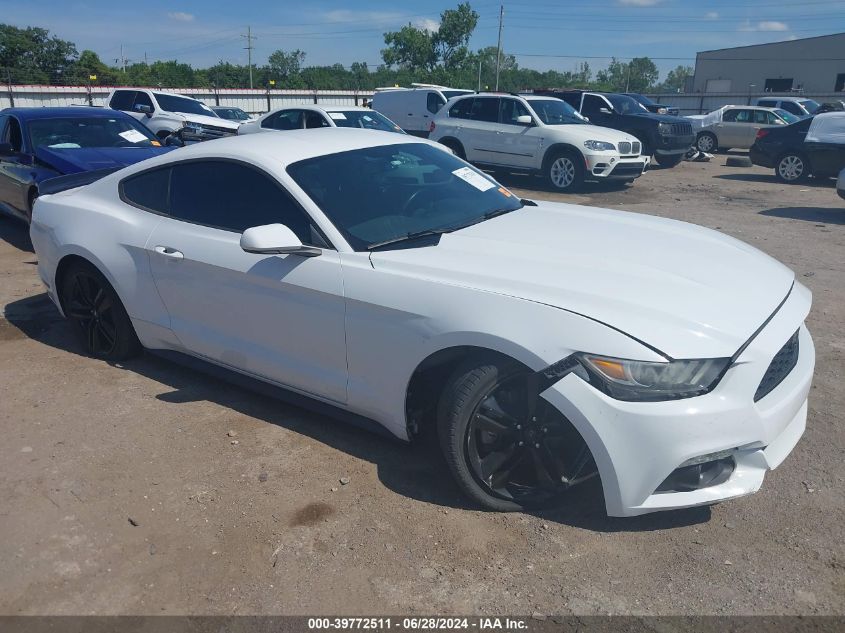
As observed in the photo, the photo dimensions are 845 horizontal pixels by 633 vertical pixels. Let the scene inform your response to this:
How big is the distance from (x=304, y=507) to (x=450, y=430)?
81cm

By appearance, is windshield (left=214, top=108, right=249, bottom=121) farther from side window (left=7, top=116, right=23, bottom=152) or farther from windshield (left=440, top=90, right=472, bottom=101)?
side window (left=7, top=116, right=23, bottom=152)

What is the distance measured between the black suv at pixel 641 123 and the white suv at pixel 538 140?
3271mm

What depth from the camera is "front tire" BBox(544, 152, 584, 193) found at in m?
12.9

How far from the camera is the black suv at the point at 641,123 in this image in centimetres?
1673

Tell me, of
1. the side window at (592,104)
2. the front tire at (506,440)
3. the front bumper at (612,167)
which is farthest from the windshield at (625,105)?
the front tire at (506,440)

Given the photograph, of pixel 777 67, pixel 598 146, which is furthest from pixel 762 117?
pixel 777 67

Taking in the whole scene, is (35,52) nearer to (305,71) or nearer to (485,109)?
(305,71)

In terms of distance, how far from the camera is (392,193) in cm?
379

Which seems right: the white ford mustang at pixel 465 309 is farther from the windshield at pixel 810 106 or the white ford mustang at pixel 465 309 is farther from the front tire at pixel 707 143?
the windshield at pixel 810 106

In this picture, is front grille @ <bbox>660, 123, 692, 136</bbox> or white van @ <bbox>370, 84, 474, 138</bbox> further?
white van @ <bbox>370, 84, 474, 138</bbox>

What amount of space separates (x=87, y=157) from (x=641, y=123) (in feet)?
42.8

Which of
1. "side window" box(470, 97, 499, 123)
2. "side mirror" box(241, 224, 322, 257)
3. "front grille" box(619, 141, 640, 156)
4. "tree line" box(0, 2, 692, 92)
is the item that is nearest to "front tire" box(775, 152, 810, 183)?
"front grille" box(619, 141, 640, 156)

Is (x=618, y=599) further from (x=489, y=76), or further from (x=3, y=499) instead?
(x=489, y=76)

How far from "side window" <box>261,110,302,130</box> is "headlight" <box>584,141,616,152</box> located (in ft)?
18.3
